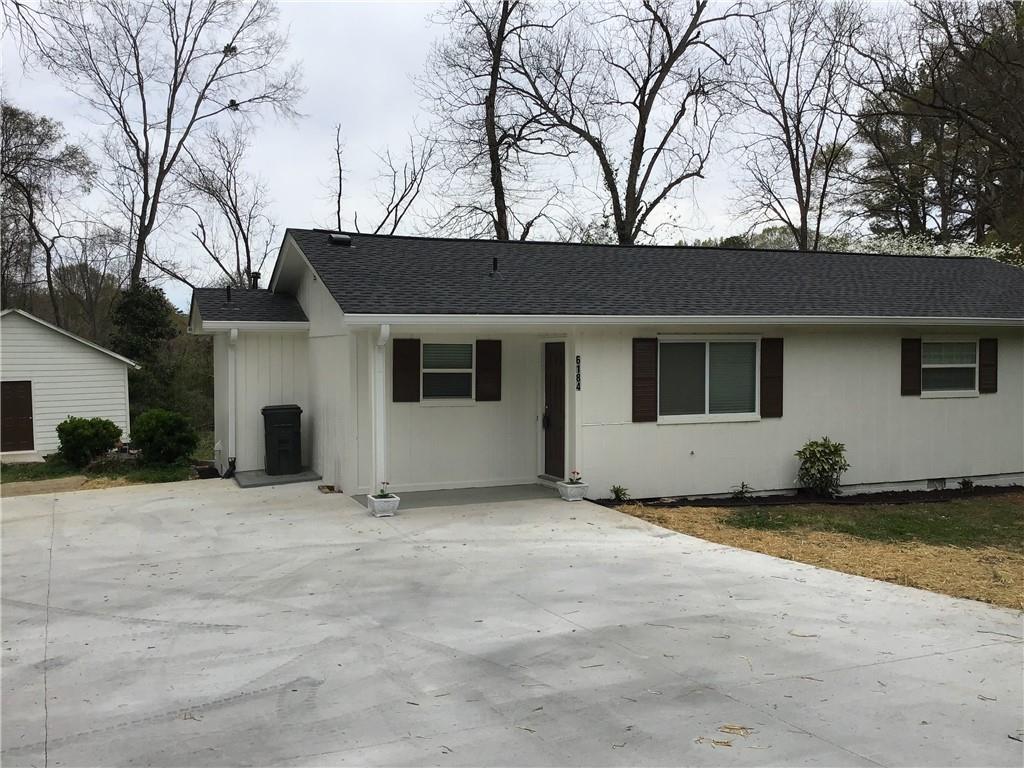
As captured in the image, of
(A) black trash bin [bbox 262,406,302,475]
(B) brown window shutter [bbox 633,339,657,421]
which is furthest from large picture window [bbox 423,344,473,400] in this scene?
(A) black trash bin [bbox 262,406,302,475]

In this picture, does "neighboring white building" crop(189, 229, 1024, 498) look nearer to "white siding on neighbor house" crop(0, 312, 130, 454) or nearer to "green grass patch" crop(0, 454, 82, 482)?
"green grass patch" crop(0, 454, 82, 482)

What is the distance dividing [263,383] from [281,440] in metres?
1.15

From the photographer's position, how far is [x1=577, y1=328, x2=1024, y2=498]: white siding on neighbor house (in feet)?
33.6

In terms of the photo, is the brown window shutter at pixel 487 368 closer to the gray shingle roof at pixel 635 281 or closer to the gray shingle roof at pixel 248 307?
the gray shingle roof at pixel 635 281

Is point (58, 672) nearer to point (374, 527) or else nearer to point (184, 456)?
point (374, 527)

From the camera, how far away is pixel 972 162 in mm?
24562

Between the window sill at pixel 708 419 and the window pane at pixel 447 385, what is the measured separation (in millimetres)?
2567

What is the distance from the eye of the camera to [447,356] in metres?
10.5

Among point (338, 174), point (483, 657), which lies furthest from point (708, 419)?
point (338, 174)

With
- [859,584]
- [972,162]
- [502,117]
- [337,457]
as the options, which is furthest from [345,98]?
[859,584]

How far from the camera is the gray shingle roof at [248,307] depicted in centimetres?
1171

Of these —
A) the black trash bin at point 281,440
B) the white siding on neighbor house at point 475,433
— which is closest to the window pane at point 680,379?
the white siding on neighbor house at point 475,433

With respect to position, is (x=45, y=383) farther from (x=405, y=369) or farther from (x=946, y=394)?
(x=946, y=394)

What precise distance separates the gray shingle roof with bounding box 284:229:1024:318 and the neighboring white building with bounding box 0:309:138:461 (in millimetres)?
11549
